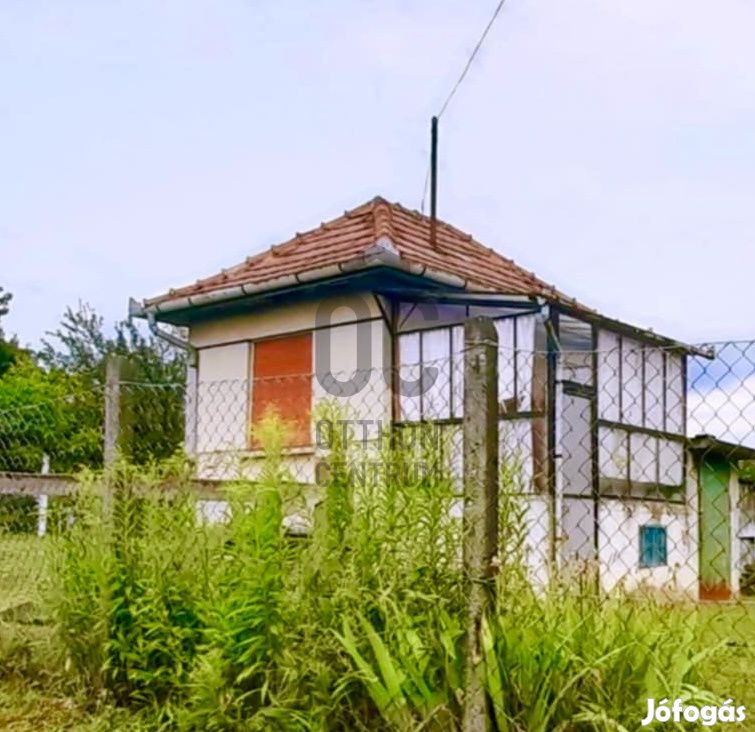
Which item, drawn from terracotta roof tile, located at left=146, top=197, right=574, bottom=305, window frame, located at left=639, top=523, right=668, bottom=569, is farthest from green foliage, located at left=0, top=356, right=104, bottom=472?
window frame, located at left=639, top=523, right=668, bottom=569

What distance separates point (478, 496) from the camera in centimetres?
267

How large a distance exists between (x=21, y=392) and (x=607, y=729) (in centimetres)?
1487

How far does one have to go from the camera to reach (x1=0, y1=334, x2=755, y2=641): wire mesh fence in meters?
2.98

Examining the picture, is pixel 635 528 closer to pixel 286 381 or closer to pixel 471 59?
pixel 286 381

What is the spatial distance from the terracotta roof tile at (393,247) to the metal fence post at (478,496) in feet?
21.4

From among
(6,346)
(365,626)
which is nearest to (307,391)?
(365,626)

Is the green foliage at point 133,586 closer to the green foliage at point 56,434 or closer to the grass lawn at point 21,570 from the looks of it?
the grass lawn at point 21,570

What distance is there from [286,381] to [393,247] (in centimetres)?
210

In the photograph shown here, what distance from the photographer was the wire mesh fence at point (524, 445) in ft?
9.79

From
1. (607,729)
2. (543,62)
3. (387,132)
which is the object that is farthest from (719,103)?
(607,729)

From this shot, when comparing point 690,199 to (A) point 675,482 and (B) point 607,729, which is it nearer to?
(A) point 675,482

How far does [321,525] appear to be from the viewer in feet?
9.47

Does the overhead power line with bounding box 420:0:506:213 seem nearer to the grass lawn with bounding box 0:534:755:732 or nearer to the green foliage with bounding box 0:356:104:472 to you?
the grass lawn with bounding box 0:534:755:732

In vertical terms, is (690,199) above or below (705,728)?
above
